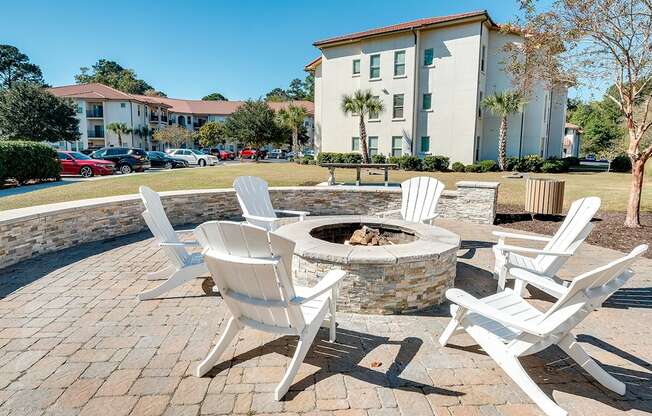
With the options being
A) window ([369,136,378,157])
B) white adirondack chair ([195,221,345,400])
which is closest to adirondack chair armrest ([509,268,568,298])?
white adirondack chair ([195,221,345,400])

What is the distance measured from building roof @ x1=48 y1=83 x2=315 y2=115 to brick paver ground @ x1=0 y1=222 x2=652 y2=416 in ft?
152

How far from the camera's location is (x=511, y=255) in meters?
4.61

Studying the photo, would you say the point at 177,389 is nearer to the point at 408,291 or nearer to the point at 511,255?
the point at 408,291

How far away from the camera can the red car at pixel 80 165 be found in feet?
64.8

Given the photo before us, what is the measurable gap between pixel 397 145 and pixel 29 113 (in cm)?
3200

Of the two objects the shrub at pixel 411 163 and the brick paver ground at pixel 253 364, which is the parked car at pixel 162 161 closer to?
the shrub at pixel 411 163

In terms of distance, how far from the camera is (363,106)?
1080 inches

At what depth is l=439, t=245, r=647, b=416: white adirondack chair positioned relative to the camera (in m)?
2.39

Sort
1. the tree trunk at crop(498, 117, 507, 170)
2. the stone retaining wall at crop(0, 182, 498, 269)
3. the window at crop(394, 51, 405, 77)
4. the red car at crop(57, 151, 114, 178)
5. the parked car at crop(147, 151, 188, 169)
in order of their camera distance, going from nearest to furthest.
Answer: the stone retaining wall at crop(0, 182, 498, 269), the red car at crop(57, 151, 114, 178), the tree trunk at crop(498, 117, 507, 170), the window at crop(394, 51, 405, 77), the parked car at crop(147, 151, 188, 169)

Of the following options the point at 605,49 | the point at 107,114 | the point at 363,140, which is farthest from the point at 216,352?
the point at 107,114

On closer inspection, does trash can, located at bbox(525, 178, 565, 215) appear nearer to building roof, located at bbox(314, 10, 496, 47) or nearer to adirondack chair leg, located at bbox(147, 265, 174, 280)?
adirondack chair leg, located at bbox(147, 265, 174, 280)

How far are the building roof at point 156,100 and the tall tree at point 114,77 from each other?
21288 mm

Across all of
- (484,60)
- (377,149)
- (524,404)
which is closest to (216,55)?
(377,149)

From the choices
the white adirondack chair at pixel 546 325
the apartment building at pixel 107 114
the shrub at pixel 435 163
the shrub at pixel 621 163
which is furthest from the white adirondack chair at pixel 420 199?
the apartment building at pixel 107 114
